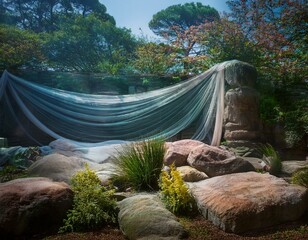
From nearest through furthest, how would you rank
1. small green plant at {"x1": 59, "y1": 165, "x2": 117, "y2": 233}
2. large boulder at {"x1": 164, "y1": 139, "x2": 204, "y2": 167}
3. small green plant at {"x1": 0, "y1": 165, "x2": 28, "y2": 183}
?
small green plant at {"x1": 59, "y1": 165, "x2": 117, "y2": 233} < small green plant at {"x1": 0, "y1": 165, "x2": 28, "y2": 183} < large boulder at {"x1": 164, "y1": 139, "x2": 204, "y2": 167}

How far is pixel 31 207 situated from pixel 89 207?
0.47 meters

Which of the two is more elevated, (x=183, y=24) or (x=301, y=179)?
(x=183, y=24)

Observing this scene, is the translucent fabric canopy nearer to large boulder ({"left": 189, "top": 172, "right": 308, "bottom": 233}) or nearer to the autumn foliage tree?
the autumn foliage tree

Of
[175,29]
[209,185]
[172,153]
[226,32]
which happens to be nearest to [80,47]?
[175,29]

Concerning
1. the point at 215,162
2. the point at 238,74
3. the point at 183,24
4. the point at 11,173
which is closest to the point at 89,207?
the point at 215,162

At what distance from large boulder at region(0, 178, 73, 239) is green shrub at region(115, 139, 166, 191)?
82cm

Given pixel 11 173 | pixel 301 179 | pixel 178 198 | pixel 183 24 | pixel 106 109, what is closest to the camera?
pixel 178 198

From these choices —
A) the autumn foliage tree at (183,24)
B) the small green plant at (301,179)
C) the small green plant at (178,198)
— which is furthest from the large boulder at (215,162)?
the autumn foliage tree at (183,24)

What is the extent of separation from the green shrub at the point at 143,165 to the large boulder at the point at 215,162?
60 cm

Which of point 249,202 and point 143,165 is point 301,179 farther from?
point 143,165

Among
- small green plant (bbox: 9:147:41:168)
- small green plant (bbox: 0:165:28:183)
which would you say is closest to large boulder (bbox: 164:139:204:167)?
small green plant (bbox: 0:165:28:183)

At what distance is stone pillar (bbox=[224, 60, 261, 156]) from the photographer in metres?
5.90

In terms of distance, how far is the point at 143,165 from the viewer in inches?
125

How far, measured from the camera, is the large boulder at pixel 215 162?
3.54 m
